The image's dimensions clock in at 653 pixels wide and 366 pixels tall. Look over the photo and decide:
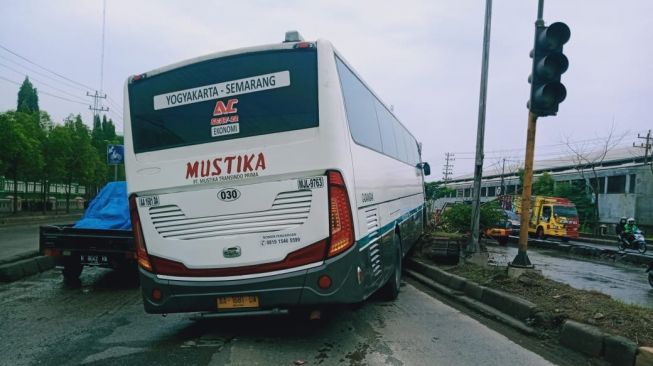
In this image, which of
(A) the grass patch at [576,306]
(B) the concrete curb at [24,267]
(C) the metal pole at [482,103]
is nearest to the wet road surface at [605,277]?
(A) the grass patch at [576,306]

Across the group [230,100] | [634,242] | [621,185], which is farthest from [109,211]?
[621,185]

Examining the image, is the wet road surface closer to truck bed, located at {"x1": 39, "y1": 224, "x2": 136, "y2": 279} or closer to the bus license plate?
the bus license plate

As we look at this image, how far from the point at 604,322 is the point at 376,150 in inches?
129

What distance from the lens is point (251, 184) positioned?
4.80m

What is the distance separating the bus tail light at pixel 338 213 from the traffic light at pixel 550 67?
411cm

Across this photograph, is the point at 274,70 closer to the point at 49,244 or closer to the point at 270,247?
the point at 270,247

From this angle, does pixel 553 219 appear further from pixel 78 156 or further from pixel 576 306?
pixel 78 156

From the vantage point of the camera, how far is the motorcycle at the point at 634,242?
1866 cm

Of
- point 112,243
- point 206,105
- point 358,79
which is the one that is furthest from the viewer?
point 112,243

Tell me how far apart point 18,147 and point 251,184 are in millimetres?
24078

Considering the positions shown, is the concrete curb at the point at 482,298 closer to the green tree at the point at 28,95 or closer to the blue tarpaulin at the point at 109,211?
the blue tarpaulin at the point at 109,211

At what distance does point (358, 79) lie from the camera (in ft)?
20.4

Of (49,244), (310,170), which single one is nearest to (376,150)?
(310,170)

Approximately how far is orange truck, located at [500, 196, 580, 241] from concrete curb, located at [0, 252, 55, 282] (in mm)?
21011
